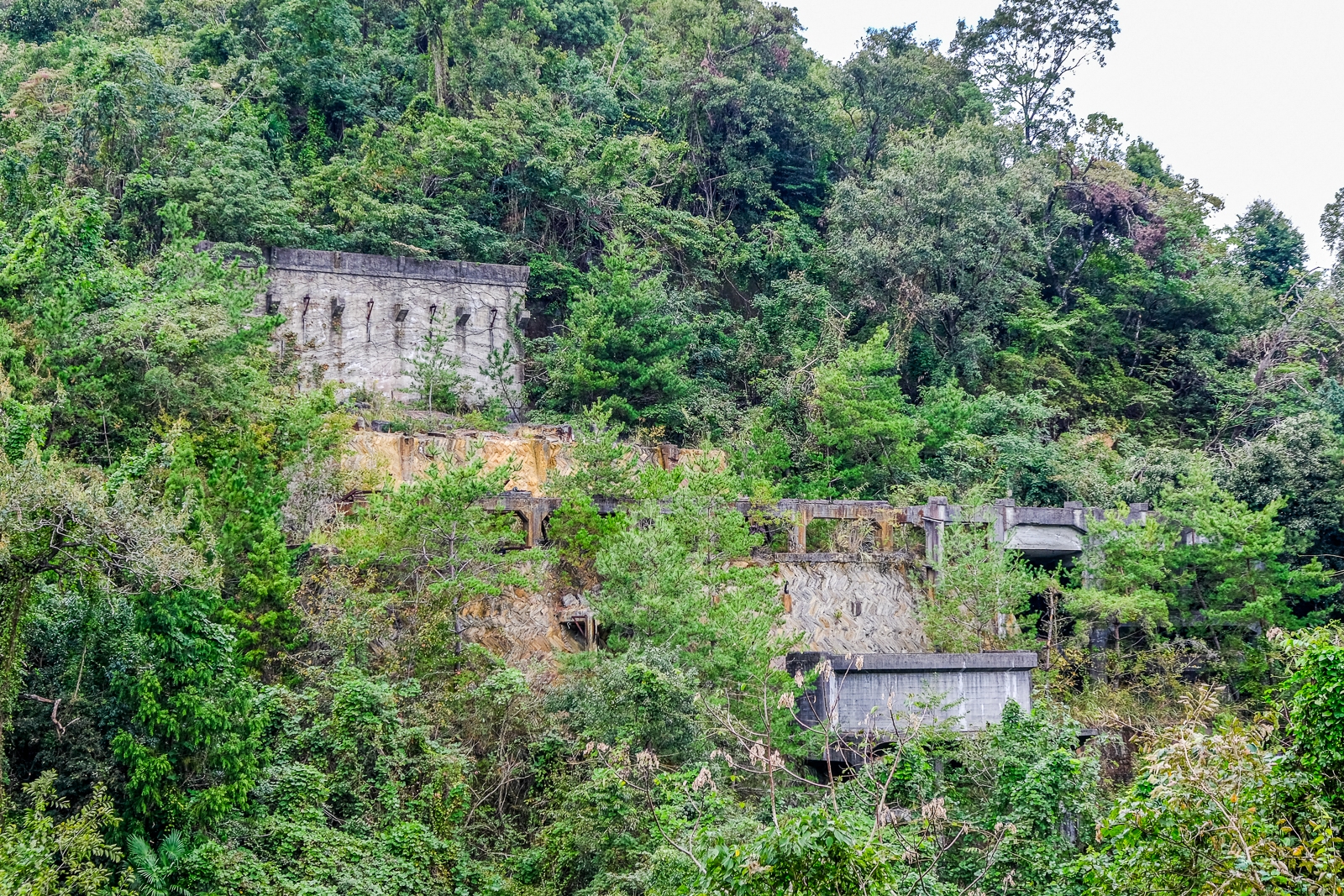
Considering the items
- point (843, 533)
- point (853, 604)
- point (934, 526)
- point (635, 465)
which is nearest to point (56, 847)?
point (635, 465)

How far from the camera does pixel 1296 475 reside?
961 inches

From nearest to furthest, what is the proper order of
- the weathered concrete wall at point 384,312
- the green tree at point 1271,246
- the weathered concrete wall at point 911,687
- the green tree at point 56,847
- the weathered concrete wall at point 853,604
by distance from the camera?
1. the green tree at point 56,847
2. the weathered concrete wall at point 911,687
3. the weathered concrete wall at point 853,604
4. the weathered concrete wall at point 384,312
5. the green tree at point 1271,246

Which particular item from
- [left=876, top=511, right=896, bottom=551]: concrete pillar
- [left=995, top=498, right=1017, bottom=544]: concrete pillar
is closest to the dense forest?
[left=995, top=498, right=1017, bottom=544]: concrete pillar

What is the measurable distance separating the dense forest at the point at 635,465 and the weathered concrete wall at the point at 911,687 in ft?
2.49

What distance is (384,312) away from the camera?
84.2 ft

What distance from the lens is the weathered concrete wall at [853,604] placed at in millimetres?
21953

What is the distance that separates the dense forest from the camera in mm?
13031

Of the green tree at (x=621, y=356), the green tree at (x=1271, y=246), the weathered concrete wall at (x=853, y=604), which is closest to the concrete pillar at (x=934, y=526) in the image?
the weathered concrete wall at (x=853, y=604)

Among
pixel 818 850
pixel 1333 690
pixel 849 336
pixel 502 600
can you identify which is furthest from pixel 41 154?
pixel 1333 690

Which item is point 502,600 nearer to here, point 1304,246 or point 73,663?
point 73,663

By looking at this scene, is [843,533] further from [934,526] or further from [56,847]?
[56,847]

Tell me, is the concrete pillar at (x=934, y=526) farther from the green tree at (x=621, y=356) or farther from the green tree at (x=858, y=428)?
the green tree at (x=621, y=356)

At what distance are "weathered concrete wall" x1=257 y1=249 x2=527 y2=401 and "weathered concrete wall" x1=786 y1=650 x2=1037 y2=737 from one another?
11.4 metres

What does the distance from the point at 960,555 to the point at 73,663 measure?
14.1 meters
